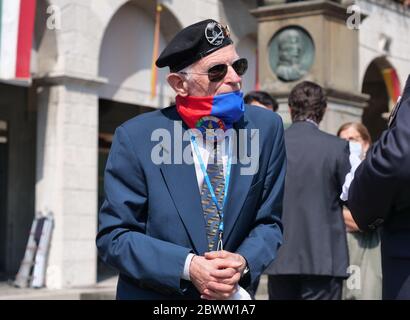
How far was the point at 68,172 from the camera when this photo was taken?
12.6 metres

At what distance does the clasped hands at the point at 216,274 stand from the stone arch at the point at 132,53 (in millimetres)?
10980

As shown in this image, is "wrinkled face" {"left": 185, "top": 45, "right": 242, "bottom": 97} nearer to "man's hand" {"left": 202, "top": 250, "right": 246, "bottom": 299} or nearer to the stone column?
"man's hand" {"left": 202, "top": 250, "right": 246, "bottom": 299}

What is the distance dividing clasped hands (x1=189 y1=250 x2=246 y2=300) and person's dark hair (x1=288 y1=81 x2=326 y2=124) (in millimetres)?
2657

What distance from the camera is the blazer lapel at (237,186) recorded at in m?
3.13

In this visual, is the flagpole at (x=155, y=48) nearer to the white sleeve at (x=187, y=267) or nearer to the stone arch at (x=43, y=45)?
the stone arch at (x=43, y=45)

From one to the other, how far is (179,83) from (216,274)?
0.75 m

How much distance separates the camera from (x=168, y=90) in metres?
15.1

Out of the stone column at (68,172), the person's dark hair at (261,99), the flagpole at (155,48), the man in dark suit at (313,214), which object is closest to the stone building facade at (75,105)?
the stone column at (68,172)

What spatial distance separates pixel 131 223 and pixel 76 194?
9.77 metres

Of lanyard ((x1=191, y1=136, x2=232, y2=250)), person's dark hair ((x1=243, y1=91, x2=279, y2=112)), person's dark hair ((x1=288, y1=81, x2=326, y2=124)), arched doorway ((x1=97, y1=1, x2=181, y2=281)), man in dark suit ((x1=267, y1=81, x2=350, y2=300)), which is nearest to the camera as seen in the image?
lanyard ((x1=191, y1=136, x2=232, y2=250))

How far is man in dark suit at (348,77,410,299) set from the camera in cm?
290

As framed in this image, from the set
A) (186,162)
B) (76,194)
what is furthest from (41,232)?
(186,162)

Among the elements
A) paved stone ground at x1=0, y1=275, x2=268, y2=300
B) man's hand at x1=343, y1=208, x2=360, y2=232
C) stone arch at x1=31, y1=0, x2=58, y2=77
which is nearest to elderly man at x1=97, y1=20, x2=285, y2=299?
man's hand at x1=343, y1=208, x2=360, y2=232
